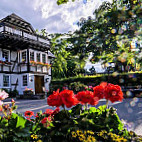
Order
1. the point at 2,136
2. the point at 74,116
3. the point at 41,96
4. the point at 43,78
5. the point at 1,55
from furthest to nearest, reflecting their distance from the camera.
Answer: the point at 43,78 → the point at 1,55 → the point at 41,96 → the point at 74,116 → the point at 2,136

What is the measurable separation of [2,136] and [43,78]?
16.2m

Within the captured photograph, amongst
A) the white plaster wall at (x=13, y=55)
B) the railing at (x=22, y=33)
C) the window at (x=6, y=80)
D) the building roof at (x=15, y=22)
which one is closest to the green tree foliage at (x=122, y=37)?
the railing at (x=22, y=33)

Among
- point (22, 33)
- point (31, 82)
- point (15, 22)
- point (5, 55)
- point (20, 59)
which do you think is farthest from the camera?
point (15, 22)

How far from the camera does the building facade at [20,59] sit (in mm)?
14266

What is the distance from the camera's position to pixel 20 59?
15.8 metres

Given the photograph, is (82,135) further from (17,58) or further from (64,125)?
(17,58)

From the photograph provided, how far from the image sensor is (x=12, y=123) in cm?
130

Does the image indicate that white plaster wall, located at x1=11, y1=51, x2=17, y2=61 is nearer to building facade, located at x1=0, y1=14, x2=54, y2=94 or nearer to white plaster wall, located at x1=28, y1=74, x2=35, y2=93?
building facade, located at x1=0, y1=14, x2=54, y2=94

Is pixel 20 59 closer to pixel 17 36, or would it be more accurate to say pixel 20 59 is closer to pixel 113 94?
pixel 17 36

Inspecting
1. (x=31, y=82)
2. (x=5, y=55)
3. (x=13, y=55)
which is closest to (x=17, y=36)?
(x=13, y=55)

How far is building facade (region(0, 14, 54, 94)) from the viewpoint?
46.8 feet

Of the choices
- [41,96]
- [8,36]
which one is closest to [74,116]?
[41,96]

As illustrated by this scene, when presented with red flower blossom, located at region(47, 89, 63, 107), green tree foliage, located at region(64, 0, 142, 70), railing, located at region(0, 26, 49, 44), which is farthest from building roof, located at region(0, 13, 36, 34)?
red flower blossom, located at region(47, 89, 63, 107)

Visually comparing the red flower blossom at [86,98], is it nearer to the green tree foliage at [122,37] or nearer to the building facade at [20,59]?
the green tree foliage at [122,37]
